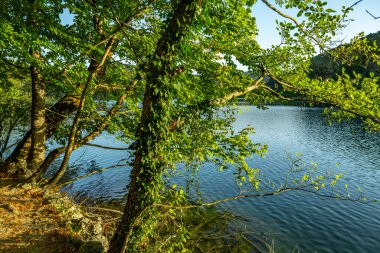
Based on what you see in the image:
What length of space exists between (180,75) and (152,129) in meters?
1.63

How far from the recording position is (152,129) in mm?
6438

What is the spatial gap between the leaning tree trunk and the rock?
2.37 meters

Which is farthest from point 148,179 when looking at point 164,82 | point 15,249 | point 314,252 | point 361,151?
point 361,151

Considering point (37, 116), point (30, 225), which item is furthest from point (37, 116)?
point (30, 225)

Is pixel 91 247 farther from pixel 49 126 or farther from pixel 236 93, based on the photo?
pixel 49 126

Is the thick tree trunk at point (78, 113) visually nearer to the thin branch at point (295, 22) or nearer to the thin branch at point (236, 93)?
the thin branch at point (236, 93)

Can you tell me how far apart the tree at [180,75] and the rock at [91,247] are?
6.50ft

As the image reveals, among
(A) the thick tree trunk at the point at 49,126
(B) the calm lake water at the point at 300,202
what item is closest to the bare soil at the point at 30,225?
(A) the thick tree trunk at the point at 49,126

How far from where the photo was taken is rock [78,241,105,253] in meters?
8.96

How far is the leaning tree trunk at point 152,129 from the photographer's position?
5.99 m

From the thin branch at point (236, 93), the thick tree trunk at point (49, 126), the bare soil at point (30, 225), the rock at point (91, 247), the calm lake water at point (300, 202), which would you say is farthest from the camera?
the calm lake water at point (300, 202)

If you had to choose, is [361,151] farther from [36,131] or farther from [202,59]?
[36,131]

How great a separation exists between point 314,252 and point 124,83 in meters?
14.5

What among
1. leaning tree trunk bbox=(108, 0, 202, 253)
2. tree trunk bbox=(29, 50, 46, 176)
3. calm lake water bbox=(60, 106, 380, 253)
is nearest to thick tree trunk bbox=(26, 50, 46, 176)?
tree trunk bbox=(29, 50, 46, 176)
